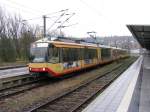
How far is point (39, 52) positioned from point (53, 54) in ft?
2.93

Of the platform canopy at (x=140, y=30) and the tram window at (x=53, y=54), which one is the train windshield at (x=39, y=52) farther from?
the platform canopy at (x=140, y=30)

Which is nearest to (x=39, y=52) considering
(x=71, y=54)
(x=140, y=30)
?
(x=71, y=54)

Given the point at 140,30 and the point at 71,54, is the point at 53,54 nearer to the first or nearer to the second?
the point at 71,54

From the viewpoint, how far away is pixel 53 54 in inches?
778

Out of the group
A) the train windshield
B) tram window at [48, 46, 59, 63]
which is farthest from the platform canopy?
the train windshield

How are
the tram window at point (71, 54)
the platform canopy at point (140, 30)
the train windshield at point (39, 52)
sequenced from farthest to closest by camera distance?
the platform canopy at point (140, 30), the tram window at point (71, 54), the train windshield at point (39, 52)

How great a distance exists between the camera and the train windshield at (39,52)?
19.4 metres

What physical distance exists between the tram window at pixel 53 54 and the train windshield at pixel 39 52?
0.28 metres

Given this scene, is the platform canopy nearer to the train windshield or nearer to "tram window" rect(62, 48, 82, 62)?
"tram window" rect(62, 48, 82, 62)

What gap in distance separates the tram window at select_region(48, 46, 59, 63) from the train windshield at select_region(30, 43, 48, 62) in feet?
0.90

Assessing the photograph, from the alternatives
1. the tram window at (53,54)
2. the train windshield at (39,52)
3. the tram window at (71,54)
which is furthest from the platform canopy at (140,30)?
the train windshield at (39,52)

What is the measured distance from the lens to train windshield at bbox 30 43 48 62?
19.4 m

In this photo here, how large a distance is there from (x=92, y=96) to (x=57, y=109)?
9.90ft

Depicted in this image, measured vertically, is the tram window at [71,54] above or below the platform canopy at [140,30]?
below
